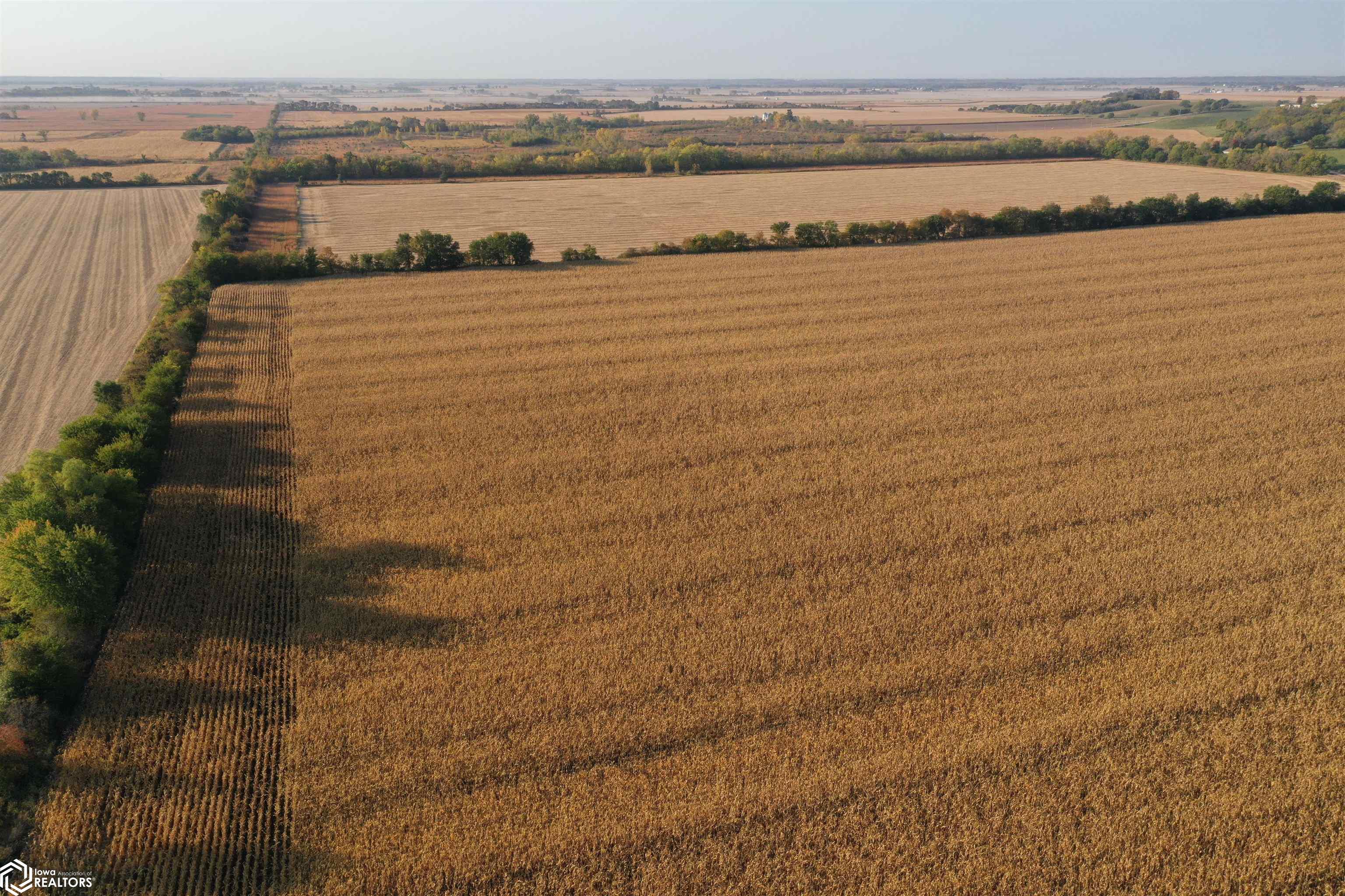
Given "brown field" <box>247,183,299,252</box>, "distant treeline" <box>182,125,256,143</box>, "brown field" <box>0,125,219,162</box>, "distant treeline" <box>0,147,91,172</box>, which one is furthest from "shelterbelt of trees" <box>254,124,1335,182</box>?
"distant treeline" <box>182,125,256,143</box>

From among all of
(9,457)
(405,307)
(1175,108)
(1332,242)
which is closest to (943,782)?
(9,457)

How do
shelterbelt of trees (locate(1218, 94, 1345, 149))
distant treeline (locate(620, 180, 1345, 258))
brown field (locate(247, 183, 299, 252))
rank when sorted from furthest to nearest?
shelterbelt of trees (locate(1218, 94, 1345, 149))
brown field (locate(247, 183, 299, 252))
distant treeline (locate(620, 180, 1345, 258))

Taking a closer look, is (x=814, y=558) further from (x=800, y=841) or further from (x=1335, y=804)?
Answer: (x=1335, y=804)

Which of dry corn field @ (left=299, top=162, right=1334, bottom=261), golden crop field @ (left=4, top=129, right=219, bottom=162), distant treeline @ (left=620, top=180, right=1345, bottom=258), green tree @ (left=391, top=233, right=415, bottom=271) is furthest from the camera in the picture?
golden crop field @ (left=4, top=129, right=219, bottom=162)

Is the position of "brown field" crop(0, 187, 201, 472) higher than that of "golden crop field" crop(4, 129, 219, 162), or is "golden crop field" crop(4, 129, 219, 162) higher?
"golden crop field" crop(4, 129, 219, 162)

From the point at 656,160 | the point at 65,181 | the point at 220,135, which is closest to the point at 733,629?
the point at 656,160

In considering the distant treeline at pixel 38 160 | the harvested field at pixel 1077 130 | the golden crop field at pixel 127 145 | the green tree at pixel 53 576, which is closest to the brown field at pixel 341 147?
the golden crop field at pixel 127 145

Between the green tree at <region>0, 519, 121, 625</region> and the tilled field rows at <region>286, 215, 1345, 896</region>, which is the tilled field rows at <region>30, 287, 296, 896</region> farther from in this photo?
the green tree at <region>0, 519, 121, 625</region>
